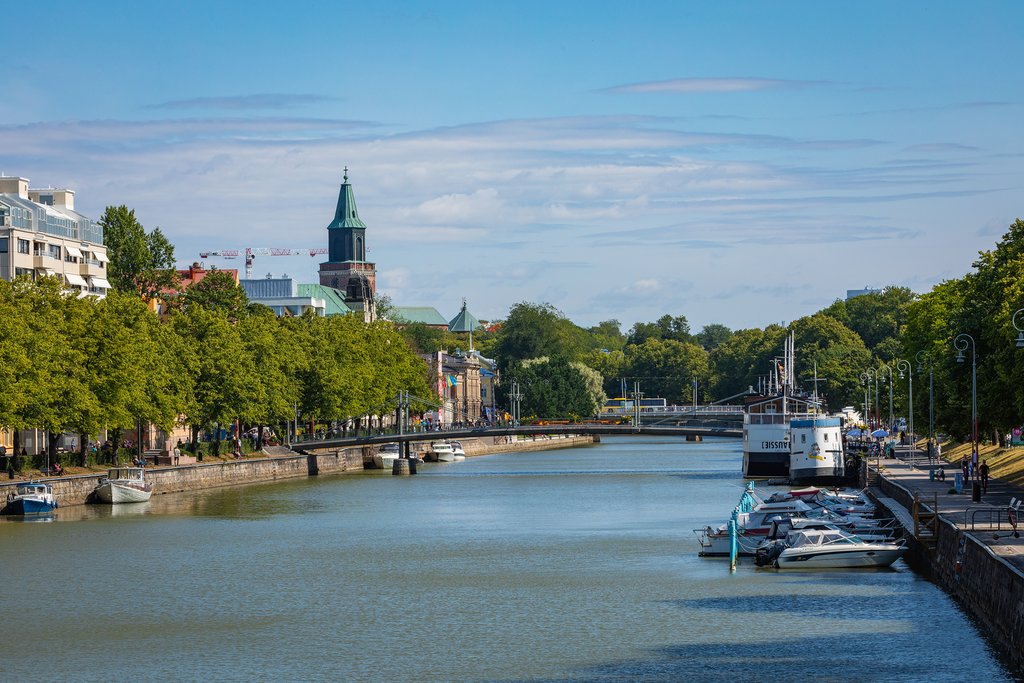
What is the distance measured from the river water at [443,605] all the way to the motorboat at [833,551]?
719 mm

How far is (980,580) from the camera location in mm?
45844

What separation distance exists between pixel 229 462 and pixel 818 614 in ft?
229

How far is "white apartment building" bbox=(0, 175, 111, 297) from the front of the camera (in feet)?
391

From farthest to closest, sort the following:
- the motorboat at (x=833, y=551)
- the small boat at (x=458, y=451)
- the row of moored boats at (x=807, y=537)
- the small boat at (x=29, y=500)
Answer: the small boat at (x=458, y=451), the small boat at (x=29, y=500), the row of moored boats at (x=807, y=537), the motorboat at (x=833, y=551)

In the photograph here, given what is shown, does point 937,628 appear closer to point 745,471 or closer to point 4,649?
point 4,649

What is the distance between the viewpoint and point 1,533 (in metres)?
74.1

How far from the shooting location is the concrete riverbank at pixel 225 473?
88312 millimetres

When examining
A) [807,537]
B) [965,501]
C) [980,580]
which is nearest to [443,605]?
[807,537]

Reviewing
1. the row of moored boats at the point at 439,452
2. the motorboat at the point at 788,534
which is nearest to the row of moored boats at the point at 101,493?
the motorboat at the point at 788,534

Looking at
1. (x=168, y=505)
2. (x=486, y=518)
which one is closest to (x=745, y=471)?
(x=486, y=518)

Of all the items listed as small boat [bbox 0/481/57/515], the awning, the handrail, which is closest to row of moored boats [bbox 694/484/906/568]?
the handrail

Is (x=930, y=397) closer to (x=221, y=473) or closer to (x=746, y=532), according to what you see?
(x=746, y=532)

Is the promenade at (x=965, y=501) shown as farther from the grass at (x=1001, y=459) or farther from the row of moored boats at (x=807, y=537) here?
the row of moored boats at (x=807, y=537)

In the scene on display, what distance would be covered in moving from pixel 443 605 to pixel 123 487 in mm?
42567
